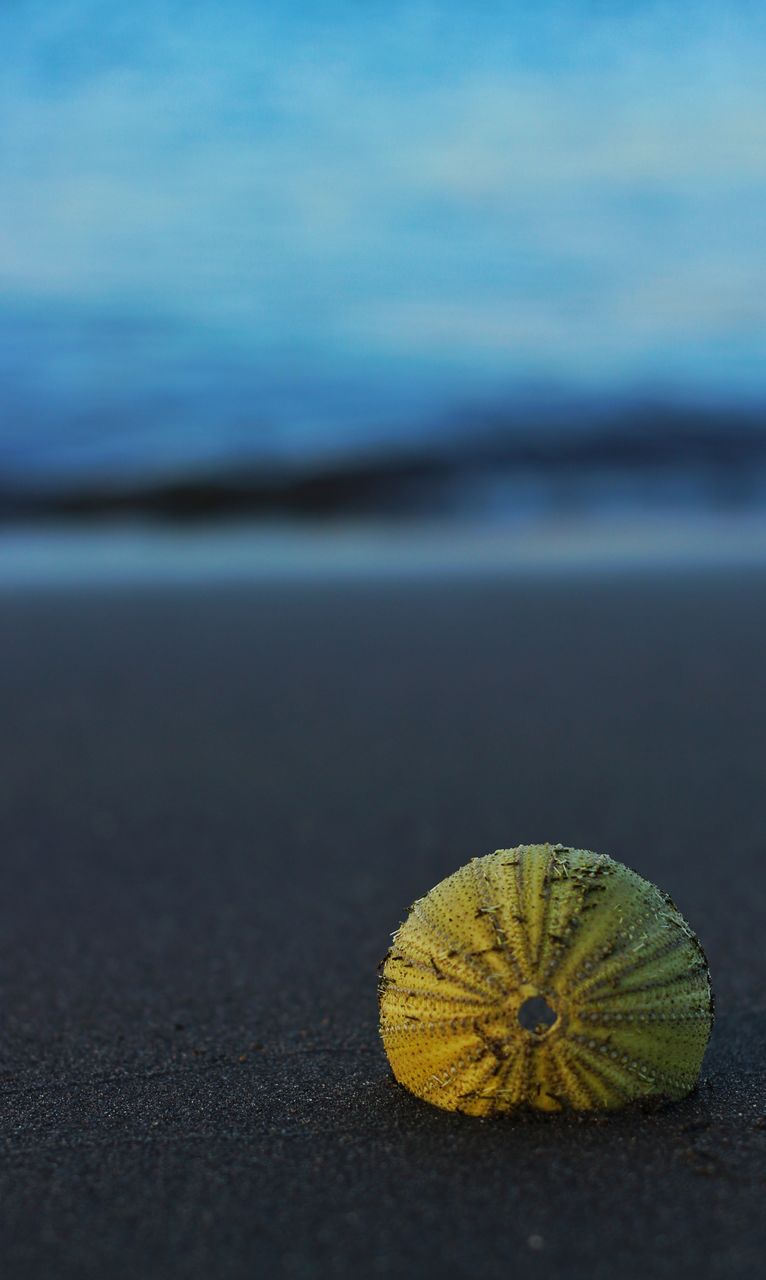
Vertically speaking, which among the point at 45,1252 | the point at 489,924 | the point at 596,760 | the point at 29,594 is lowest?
the point at 45,1252

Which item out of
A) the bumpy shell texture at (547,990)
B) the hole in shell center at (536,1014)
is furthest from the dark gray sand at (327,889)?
the hole in shell center at (536,1014)

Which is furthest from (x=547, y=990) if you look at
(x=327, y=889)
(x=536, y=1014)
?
(x=327, y=889)

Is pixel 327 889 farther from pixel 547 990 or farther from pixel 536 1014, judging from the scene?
pixel 547 990

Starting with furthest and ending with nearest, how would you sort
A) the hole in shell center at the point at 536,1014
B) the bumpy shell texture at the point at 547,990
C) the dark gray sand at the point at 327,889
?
the hole in shell center at the point at 536,1014
the bumpy shell texture at the point at 547,990
the dark gray sand at the point at 327,889

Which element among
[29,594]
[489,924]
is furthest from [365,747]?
[29,594]

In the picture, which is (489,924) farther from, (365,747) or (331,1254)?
(365,747)

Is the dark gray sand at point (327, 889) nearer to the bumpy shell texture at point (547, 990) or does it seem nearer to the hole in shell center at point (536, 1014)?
the bumpy shell texture at point (547, 990)
